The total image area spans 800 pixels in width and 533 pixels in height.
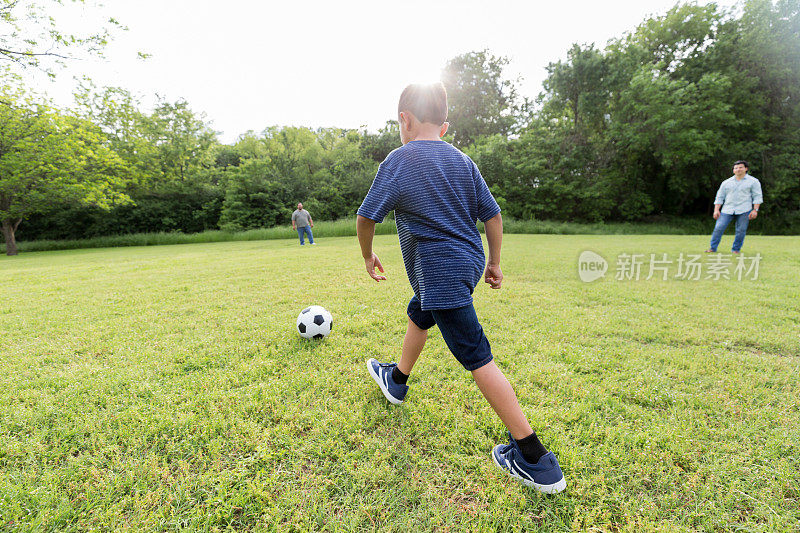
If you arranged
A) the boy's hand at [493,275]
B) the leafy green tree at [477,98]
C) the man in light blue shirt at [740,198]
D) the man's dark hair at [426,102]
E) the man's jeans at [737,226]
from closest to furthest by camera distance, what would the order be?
the man's dark hair at [426,102], the boy's hand at [493,275], the man in light blue shirt at [740,198], the man's jeans at [737,226], the leafy green tree at [477,98]

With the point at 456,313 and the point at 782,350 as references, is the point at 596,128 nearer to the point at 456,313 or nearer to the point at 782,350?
the point at 782,350

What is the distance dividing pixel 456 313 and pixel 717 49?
29515 mm

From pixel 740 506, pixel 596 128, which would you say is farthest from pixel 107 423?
pixel 596 128

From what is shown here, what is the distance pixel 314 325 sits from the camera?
9.52 feet

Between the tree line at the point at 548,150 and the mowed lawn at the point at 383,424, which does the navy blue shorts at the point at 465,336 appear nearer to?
the mowed lawn at the point at 383,424

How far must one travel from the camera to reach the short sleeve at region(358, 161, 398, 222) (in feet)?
4.69

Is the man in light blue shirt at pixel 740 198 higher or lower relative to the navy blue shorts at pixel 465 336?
higher

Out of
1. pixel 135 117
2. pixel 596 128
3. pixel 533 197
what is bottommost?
pixel 533 197

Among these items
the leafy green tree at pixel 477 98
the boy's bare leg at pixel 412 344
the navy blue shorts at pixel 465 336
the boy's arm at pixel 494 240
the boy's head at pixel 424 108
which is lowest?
the boy's bare leg at pixel 412 344

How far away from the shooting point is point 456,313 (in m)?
1.40

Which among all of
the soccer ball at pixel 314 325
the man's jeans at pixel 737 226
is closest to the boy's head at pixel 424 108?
the soccer ball at pixel 314 325

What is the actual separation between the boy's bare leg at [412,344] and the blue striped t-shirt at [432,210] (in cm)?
44

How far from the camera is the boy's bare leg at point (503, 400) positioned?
1.40 meters

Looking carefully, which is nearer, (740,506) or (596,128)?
(740,506)
